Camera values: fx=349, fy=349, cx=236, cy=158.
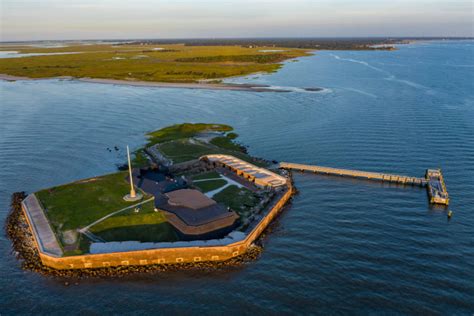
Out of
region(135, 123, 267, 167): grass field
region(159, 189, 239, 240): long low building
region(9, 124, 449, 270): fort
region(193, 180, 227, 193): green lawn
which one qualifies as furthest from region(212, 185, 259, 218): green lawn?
region(135, 123, 267, 167): grass field

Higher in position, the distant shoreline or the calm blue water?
the distant shoreline

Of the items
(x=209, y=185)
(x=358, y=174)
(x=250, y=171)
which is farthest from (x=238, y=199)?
(x=358, y=174)

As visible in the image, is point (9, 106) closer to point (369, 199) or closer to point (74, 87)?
point (74, 87)

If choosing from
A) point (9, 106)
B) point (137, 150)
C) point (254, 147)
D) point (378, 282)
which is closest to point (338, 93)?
point (254, 147)

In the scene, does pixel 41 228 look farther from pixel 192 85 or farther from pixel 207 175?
pixel 192 85

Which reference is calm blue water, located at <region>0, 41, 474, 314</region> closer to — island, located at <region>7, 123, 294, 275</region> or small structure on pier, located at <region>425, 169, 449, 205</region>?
small structure on pier, located at <region>425, 169, 449, 205</region>

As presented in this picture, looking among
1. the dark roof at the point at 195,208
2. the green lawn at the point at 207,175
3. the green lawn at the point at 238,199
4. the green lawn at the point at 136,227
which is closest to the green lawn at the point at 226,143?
the green lawn at the point at 207,175
